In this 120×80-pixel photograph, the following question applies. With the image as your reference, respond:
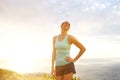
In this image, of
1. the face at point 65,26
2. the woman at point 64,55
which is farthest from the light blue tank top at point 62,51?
the face at point 65,26

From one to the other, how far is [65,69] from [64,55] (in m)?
0.43

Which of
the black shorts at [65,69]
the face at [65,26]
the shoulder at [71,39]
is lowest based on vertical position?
the black shorts at [65,69]

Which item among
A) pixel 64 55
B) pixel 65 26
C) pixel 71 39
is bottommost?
pixel 64 55

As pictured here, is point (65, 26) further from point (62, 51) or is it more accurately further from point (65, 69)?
point (65, 69)

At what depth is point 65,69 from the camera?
11.3 meters

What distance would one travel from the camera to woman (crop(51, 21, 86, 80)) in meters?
11.2

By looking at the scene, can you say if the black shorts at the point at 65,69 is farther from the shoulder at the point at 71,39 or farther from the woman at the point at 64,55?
the shoulder at the point at 71,39

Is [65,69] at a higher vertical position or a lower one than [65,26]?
lower

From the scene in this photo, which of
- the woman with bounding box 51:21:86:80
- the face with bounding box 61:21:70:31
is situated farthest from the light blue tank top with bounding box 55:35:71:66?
the face with bounding box 61:21:70:31

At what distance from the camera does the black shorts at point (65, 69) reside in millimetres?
11242

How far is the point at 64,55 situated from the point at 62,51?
14 centimetres

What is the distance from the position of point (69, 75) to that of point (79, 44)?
3.29 ft

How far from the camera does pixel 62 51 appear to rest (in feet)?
37.0

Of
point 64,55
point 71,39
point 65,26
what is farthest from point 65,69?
point 65,26
